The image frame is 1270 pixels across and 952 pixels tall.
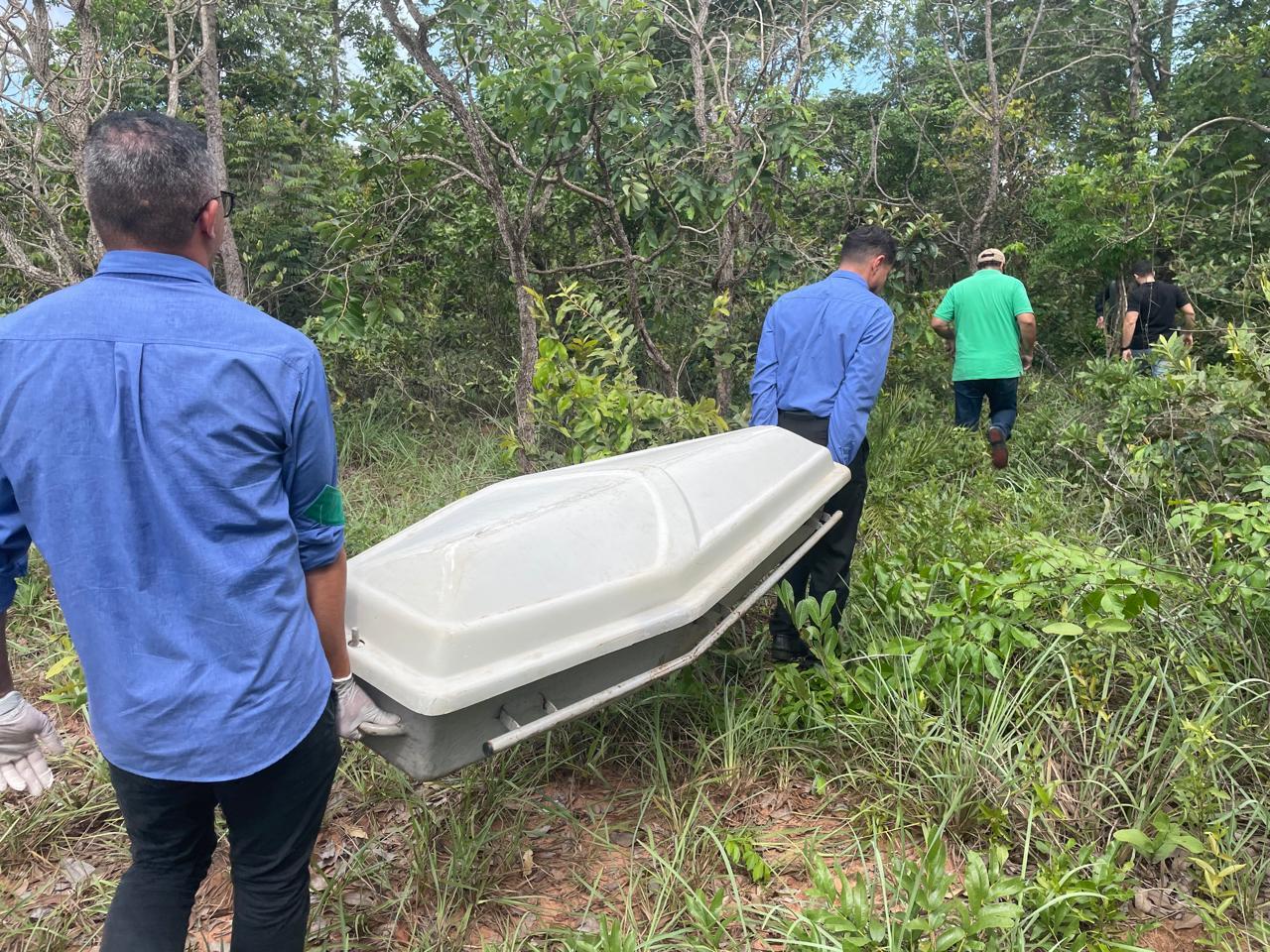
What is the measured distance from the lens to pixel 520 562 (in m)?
1.84

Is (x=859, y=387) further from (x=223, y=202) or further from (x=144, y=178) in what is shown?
(x=144, y=178)

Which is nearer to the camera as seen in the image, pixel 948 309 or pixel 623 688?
pixel 623 688

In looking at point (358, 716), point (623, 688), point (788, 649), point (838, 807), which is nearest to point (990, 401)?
point (788, 649)

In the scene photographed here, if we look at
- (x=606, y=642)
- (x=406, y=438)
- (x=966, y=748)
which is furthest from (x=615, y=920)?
(x=406, y=438)

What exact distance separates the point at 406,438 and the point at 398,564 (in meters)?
4.53

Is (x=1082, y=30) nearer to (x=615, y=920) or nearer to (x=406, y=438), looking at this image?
(x=406, y=438)

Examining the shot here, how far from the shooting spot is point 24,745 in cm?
156

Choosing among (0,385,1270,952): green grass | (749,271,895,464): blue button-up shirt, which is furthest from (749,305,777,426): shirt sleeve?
(0,385,1270,952): green grass

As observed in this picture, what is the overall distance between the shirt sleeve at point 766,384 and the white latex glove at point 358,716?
1.95m

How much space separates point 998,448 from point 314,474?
14.7 feet

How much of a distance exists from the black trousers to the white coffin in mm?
497

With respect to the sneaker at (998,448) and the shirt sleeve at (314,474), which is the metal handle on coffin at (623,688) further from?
the sneaker at (998,448)

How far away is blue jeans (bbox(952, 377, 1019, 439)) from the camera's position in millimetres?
5109

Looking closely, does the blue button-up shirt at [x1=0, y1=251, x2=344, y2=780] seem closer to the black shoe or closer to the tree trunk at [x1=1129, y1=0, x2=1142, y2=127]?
the black shoe
